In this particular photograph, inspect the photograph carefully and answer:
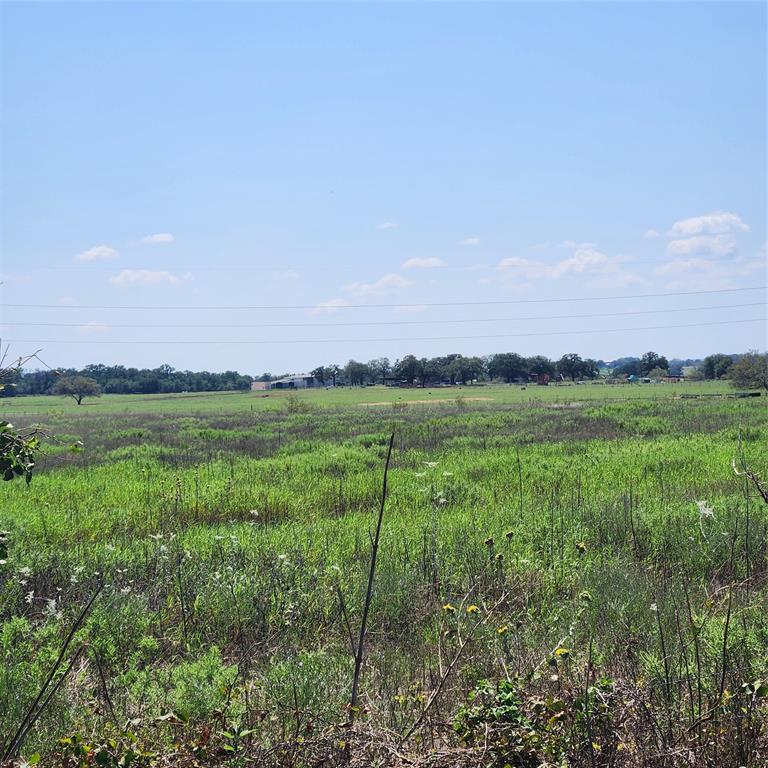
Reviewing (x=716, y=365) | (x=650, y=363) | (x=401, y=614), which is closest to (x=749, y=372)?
(x=716, y=365)

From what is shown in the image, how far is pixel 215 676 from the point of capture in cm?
407

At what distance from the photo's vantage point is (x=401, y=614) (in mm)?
5965

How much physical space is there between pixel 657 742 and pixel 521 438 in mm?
18487

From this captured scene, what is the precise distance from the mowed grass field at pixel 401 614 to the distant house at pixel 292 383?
430ft

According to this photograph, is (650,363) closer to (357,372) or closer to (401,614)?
(357,372)

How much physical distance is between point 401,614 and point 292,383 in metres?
140

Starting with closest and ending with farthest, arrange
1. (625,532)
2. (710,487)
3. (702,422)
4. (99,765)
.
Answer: (99,765)
(625,532)
(710,487)
(702,422)

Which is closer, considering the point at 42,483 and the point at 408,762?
the point at 408,762

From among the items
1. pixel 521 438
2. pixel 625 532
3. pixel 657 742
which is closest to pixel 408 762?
pixel 657 742

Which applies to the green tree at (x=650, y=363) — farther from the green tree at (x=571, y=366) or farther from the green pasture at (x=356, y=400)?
the green pasture at (x=356, y=400)

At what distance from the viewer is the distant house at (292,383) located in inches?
5765

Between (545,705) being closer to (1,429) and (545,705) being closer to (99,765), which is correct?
(99,765)

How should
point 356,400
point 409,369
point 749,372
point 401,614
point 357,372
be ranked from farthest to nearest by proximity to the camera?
point 357,372, point 409,369, point 356,400, point 749,372, point 401,614

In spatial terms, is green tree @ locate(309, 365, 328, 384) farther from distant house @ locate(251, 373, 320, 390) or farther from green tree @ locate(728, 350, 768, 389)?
green tree @ locate(728, 350, 768, 389)
